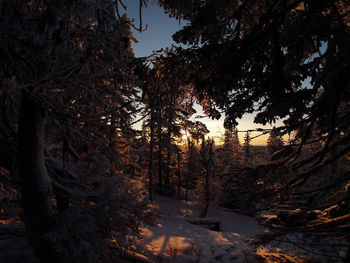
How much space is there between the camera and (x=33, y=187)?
313 centimetres

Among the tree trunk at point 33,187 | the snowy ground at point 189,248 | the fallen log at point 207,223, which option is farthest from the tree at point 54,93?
the fallen log at point 207,223

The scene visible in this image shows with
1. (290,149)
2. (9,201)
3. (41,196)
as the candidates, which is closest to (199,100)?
(290,149)

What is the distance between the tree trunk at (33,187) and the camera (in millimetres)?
3088

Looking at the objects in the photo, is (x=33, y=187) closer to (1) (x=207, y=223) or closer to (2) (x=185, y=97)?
(2) (x=185, y=97)

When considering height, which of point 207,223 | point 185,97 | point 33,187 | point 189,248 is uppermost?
point 185,97

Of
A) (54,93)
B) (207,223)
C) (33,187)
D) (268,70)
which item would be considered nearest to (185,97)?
(268,70)

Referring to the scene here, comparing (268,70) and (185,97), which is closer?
(268,70)

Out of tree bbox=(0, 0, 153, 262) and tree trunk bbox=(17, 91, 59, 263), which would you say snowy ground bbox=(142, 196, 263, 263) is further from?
tree trunk bbox=(17, 91, 59, 263)

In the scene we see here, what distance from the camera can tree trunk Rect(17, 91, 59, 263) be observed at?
309 cm

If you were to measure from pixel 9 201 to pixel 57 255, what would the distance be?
1.61 metres

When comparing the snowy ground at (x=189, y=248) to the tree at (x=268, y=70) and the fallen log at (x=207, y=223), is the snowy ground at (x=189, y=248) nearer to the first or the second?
the tree at (x=268, y=70)

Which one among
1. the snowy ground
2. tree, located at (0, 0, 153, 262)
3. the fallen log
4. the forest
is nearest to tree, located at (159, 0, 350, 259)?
the forest

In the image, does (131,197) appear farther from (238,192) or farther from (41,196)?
(238,192)

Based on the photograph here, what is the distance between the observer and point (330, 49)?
190 centimetres
